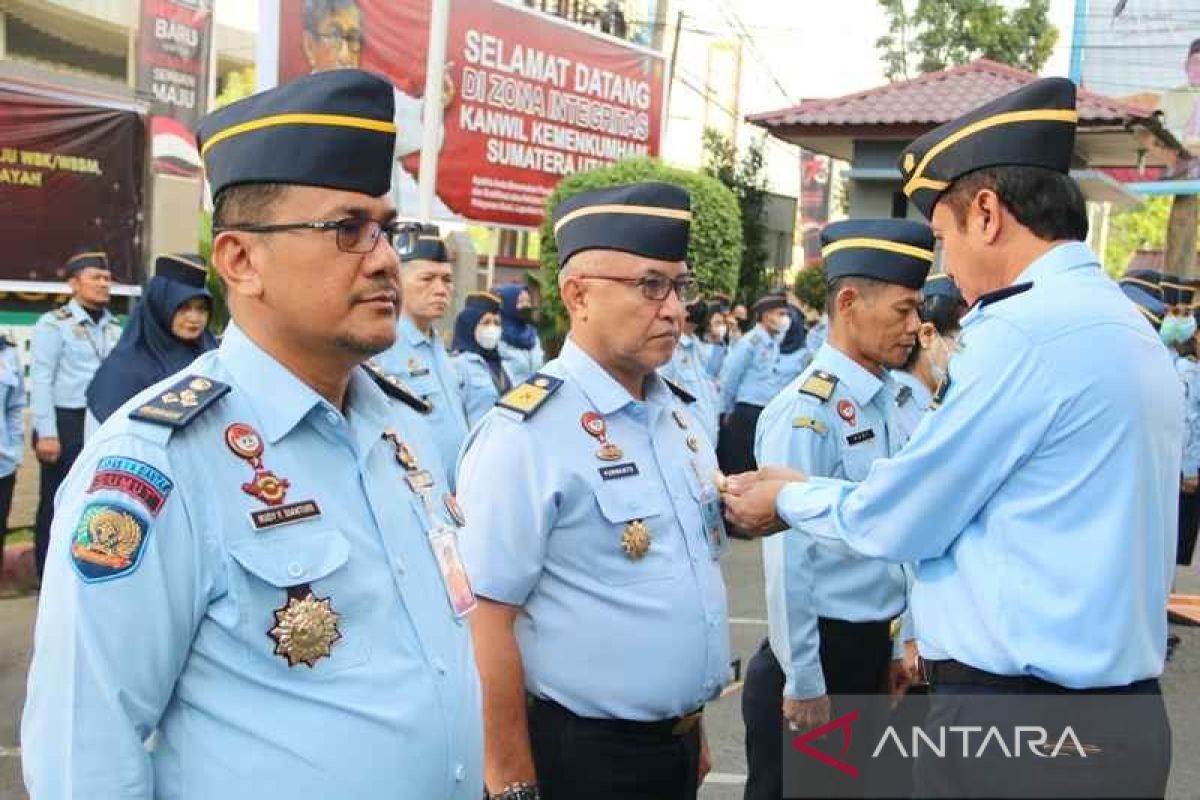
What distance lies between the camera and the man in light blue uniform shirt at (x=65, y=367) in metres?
7.01

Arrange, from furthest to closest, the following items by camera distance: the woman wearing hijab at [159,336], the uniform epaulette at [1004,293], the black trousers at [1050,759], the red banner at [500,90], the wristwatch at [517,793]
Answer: the red banner at [500,90] < the woman wearing hijab at [159,336] < the wristwatch at [517,793] < the uniform epaulette at [1004,293] < the black trousers at [1050,759]

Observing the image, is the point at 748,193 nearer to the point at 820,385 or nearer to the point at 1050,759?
the point at 820,385

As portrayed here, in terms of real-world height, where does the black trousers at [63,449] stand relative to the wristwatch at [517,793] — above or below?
below

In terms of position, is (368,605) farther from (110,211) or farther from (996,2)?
(996,2)

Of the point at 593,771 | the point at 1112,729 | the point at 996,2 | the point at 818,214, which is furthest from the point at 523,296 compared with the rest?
the point at 818,214

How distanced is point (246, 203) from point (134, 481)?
48 centimetres

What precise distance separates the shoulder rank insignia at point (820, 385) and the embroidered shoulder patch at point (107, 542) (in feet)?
6.74

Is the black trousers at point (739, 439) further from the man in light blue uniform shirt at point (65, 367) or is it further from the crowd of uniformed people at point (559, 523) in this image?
the crowd of uniformed people at point (559, 523)

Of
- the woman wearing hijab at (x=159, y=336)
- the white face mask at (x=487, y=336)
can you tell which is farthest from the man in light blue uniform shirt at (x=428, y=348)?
the white face mask at (x=487, y=336)

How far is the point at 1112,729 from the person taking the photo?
1168mm

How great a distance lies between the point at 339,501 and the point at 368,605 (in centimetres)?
16

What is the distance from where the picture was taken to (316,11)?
10.6 m

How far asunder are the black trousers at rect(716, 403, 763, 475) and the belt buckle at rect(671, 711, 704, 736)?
8.15 m

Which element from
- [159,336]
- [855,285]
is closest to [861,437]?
[855,285]
